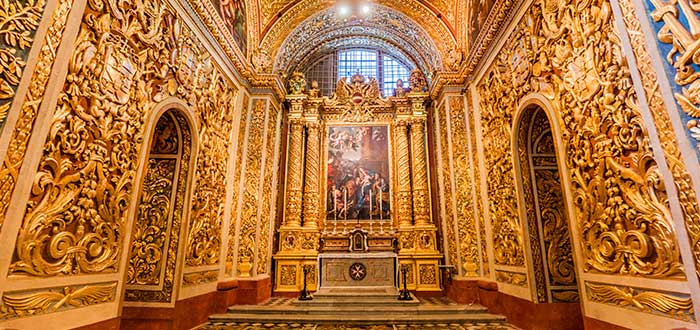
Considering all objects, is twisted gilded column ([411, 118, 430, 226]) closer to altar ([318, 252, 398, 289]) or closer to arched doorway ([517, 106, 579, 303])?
altar ([318, 252, 398, 289])

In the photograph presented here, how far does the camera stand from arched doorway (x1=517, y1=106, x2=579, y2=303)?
4.63 m

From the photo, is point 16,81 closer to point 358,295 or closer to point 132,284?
point 132,284

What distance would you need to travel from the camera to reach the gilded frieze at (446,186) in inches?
310

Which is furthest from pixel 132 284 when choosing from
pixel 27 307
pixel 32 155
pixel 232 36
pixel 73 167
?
pixel 232 36

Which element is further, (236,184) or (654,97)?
(236,184)

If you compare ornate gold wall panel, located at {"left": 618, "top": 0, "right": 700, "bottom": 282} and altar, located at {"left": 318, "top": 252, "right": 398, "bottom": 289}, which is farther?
altar, located at {"left": 318, "top": 252, "right": 398, "bottom": 289}

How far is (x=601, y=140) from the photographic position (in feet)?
10.7

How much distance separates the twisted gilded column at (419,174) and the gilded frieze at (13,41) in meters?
8.24

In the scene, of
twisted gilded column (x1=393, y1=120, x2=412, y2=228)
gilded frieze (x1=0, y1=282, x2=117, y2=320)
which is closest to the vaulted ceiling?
twisted gilded column (x1=393, y1=120, x2=412, y2=228)

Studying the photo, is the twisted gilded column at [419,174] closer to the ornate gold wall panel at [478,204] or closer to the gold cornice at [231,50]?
the ornate gold wall panel at [478,204]

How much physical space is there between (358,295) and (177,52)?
5821 mm

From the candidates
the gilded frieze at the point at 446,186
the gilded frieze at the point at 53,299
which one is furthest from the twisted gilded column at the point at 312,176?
the gilded frieze at the point at 53,299

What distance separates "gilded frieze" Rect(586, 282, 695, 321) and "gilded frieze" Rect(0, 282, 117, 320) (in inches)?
214

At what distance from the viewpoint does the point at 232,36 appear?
683 cm
